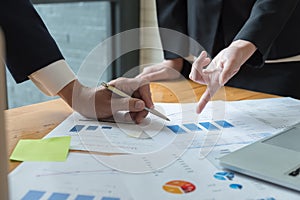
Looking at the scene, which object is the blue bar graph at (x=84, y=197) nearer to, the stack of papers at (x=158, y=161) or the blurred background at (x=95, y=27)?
the stack of papers at (x=158, y=161)

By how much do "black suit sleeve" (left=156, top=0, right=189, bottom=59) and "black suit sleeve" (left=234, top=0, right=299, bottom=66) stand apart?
271 mm

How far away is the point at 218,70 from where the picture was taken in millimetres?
941

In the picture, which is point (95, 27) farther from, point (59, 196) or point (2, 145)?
point (2, 145)

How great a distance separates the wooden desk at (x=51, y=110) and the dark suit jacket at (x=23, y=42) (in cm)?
8

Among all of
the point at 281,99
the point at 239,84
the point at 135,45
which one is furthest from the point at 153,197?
the point at 135,45

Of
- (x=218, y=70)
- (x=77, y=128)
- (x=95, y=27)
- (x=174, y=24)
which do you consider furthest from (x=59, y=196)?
(x=95, y=27)

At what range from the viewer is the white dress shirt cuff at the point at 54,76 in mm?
907

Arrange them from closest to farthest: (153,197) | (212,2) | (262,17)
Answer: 1. (153,197)
2. (262,17)
3. (212,2)

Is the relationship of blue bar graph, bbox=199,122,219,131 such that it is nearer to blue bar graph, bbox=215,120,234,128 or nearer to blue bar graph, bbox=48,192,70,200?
blue bar graph, bbox=215,120,234,128

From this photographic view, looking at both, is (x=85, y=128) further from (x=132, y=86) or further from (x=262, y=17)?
(x=262, y=17)

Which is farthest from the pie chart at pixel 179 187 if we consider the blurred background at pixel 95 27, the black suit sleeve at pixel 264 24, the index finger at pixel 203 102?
the blurred background at pixel 95 27

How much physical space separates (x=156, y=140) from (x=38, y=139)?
0.20m

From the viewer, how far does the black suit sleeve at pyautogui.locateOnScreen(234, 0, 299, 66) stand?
3.39ft

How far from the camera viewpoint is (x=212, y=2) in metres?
1.24
